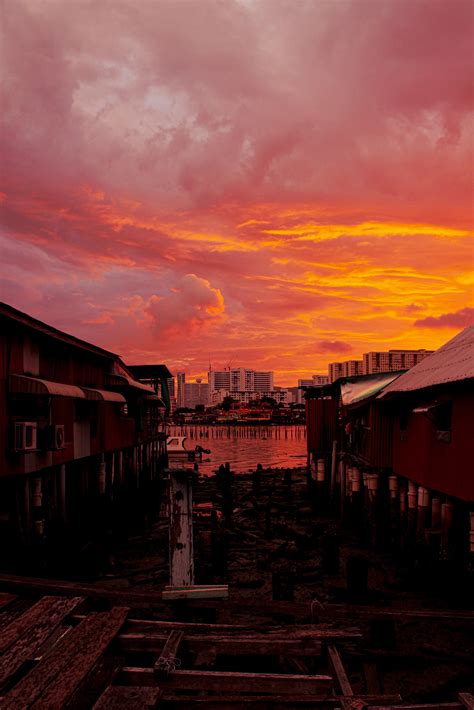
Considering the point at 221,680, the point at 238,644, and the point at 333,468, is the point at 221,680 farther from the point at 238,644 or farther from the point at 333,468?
the point at 333,468

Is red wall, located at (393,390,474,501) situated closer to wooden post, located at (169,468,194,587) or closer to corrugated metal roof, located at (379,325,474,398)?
corrugated metal roof, located at (379,325,474,398)

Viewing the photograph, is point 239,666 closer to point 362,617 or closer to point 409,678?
point 362,617

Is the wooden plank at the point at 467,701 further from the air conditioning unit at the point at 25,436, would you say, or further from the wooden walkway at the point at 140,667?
the air conditioning unit at the point at 25,436

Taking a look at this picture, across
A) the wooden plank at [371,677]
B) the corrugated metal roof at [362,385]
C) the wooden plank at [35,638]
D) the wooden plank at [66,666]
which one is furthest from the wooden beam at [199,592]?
the corrugated metal roof at [362,385]

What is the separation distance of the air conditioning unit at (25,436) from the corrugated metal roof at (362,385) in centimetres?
1365

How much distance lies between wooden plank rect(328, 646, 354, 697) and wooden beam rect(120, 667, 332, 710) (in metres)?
0.09

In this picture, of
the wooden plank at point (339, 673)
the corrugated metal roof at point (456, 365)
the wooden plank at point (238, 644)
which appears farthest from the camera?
the corrugated metal roof at point (456, 365)

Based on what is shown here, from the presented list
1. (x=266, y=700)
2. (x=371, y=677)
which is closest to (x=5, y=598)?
(x=266, y=700)

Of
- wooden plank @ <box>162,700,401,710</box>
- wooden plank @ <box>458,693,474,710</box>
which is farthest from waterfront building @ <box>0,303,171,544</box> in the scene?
wooden plank @ <box>458,693,474,710</box>

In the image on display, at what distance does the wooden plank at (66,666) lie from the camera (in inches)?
161

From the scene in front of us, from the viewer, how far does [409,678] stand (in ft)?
30.9

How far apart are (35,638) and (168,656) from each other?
4.32 ft

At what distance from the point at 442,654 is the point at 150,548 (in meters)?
11.2

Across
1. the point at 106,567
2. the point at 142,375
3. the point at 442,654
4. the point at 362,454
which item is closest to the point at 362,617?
the point at 442,654
